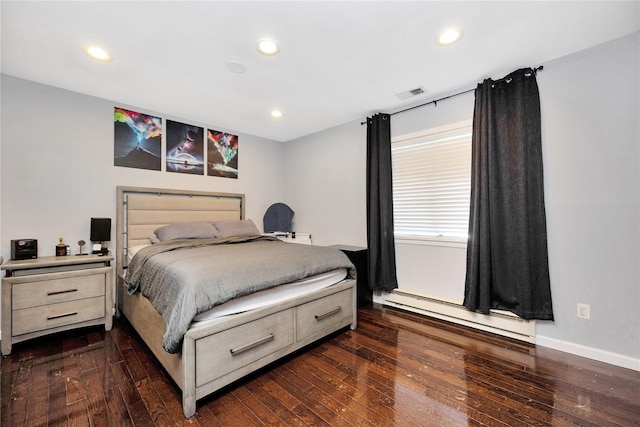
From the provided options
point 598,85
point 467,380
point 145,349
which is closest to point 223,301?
point 145,349

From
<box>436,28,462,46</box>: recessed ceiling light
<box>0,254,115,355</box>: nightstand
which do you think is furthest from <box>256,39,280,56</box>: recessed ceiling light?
<box>0,254,115,355</box>: nightstand

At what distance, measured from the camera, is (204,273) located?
67.0 inches

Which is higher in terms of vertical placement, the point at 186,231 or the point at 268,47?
the point at 268,47

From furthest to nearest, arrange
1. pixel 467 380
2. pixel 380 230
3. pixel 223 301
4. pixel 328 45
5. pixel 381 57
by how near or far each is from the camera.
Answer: pixel 380 230, pixel 381 57, pixel 328 45, pixel 467 380, pixel 223 301

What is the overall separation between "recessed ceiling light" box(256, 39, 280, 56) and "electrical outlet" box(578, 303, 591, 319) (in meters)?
3.11

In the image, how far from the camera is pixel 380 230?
3279 mm

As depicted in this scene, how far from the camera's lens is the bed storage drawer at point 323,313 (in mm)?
2164

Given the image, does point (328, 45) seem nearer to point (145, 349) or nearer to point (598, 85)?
point (598, 85)

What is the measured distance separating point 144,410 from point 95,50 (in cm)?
254

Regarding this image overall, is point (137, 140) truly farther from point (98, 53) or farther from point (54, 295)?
point (54, 295)

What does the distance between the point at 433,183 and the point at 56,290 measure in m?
3.71

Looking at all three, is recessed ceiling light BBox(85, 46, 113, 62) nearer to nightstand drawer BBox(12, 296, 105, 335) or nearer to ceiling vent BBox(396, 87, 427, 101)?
nightstand drawer BBox(12, 296, 105, 335)

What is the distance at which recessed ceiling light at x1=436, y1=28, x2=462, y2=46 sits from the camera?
190 centimetres

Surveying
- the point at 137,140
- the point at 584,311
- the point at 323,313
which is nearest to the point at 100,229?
the point at 137,140
